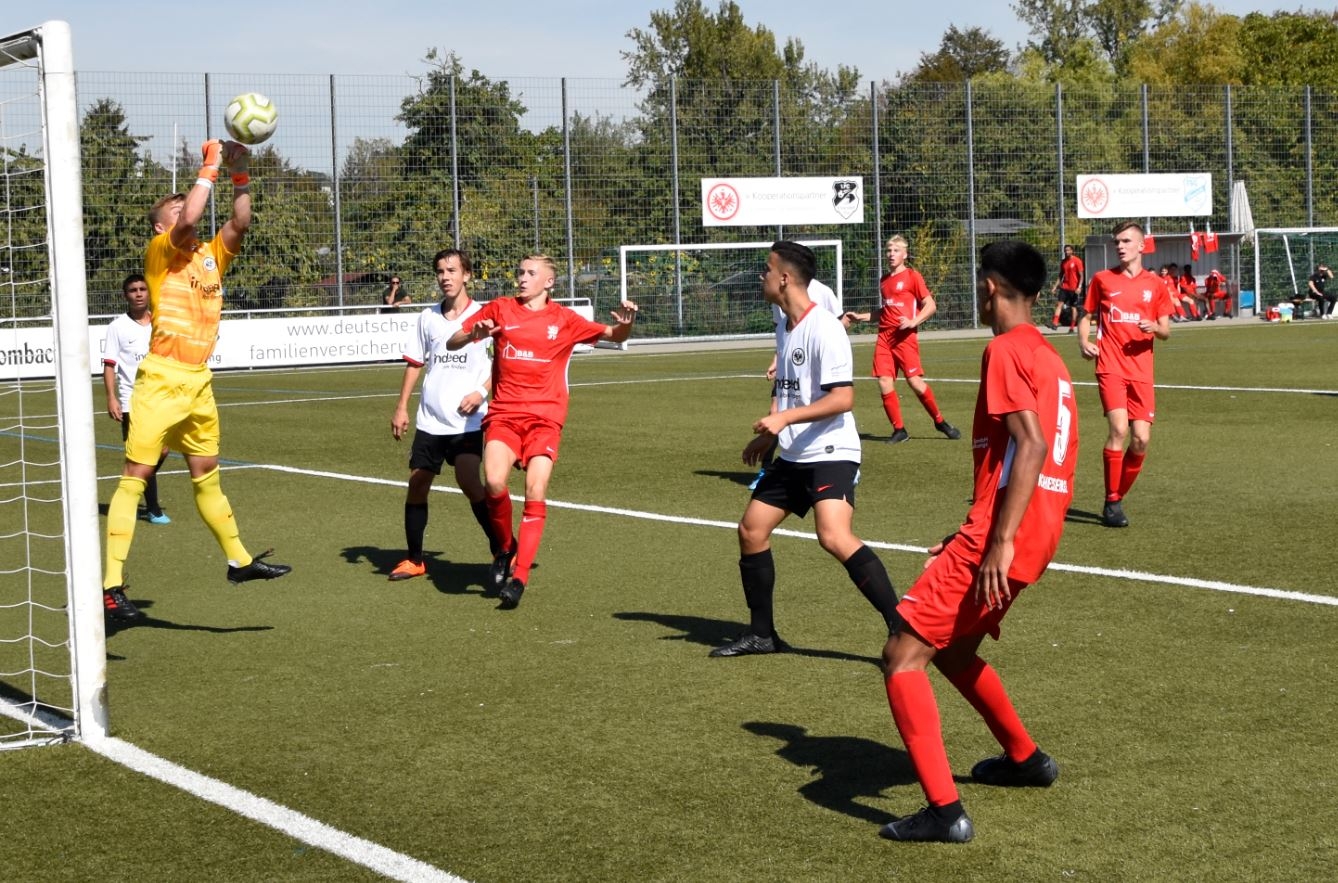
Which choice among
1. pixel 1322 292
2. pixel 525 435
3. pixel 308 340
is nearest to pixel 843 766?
pixel 525 435

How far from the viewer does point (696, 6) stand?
99.4 metres

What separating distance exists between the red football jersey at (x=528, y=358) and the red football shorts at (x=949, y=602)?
4656 millimetres

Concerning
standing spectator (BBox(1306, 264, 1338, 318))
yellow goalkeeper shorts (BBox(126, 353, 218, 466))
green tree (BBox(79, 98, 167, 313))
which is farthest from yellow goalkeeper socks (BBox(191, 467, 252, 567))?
standing spectator (BBox(1306, 264, 1338, 318))

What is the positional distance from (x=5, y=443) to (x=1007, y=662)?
15.9 meters

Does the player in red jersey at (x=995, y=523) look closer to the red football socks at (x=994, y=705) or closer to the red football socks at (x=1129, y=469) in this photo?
the red football socks at (x=994, y=705)

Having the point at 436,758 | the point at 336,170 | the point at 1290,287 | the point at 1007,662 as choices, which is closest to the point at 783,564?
the point at 1007,662

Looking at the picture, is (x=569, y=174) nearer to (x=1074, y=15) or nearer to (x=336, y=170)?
(x=336, y=170)

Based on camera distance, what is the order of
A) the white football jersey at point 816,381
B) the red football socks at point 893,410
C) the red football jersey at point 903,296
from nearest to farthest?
1. the white football jersey at point 816,381
2. the red football socks at point 893,410
3. the red football jersey at point 903,296

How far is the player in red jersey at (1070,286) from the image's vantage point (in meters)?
40.2

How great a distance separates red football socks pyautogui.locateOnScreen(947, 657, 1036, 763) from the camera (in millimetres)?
5188

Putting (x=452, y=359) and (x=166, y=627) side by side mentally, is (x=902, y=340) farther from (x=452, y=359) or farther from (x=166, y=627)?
(x=166, y=627)

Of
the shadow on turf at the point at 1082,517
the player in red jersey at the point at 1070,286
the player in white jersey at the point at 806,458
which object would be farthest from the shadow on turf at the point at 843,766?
the player in red jersey at the point at 1070,286

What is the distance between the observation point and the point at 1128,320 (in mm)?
11359

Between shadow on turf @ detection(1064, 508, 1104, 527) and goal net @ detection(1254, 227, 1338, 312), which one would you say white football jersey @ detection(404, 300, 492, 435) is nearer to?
shadow on turf @ detection(1064, 508, 1104, 527)
